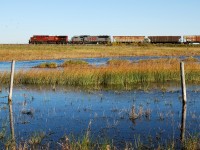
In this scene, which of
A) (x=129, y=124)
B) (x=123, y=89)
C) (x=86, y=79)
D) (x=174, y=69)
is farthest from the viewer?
(x=174, y=69)

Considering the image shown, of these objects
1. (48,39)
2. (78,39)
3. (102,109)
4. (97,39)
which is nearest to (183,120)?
(102,109)

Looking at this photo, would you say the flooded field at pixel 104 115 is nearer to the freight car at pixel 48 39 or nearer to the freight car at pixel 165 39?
the freight car at pixel 48 39

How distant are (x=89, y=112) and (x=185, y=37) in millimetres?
116754

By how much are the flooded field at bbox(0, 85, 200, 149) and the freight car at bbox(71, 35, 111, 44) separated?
10699 cm

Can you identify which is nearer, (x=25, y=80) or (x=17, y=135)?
(x=17, y=135)

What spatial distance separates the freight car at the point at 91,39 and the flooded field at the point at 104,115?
4212 inches

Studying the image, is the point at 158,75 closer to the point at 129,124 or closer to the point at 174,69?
the point at 174,69

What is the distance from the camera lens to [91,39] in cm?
13138

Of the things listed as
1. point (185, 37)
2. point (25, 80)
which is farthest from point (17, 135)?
point (185, 37)

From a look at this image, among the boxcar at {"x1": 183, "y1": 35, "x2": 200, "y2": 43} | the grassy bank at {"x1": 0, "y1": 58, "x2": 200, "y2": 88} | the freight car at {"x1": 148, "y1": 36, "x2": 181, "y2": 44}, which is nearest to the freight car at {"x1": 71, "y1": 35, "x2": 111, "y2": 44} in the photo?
the freight car at {"x1": 148, "y1": 36, "x2": 181, "y2": 44}

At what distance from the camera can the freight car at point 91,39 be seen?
431ft

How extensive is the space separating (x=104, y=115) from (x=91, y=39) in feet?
379

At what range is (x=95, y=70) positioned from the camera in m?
29.1

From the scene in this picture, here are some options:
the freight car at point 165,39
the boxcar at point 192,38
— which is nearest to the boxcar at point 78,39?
the freight car at point 165,39
